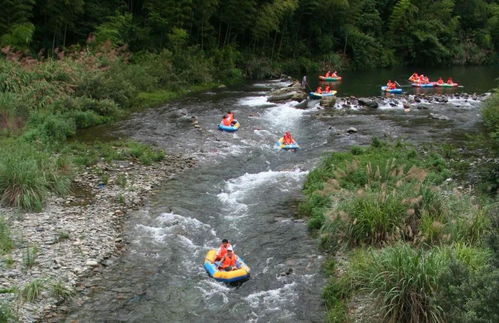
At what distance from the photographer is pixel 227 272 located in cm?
1111

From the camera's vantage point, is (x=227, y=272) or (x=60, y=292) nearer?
(x=60, y=292)

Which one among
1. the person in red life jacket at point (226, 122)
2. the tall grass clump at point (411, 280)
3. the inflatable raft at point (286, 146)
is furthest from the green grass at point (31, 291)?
the person in red life jacket at point (226, 122)

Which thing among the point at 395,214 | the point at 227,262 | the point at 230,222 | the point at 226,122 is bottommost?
the point at 230,222

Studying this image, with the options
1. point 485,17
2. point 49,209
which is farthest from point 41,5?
point 485,17

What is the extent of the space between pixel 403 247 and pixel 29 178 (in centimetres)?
1088

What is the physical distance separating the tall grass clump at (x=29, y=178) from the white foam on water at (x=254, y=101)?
1728 cm

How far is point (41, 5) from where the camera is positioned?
34156 mm

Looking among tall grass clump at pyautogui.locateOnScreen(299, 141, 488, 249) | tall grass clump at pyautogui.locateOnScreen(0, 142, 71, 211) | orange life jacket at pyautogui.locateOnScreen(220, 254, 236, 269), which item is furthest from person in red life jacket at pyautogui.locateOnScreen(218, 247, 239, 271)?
tall grass clump at pyautogui.locateOnScreen(0, 142, 71, 211)

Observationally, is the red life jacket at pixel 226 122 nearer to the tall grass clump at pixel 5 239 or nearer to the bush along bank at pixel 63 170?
the bush along bank at pixel 63 170

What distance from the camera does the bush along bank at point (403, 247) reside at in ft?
23.1

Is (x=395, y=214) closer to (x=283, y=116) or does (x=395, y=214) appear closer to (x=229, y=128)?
(x=229, y=128)

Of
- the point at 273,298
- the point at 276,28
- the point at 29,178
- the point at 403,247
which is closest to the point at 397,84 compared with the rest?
the point at 276,28

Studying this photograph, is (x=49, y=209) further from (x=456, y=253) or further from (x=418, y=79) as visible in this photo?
(x=418, y=79)

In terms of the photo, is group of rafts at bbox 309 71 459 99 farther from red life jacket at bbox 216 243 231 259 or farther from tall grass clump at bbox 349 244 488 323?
tall grass clump at bbox 349 244 488 323
